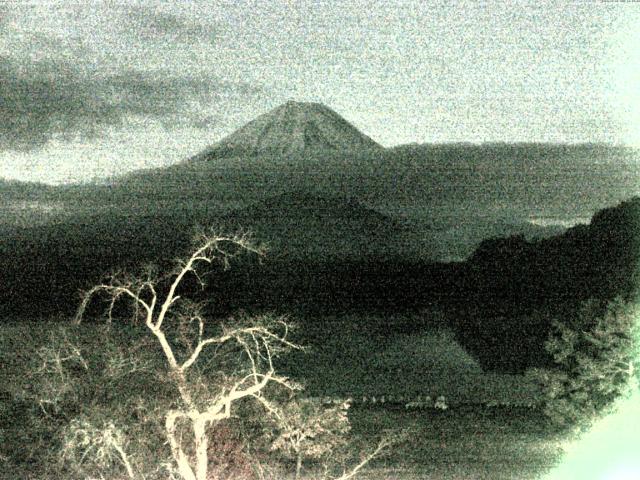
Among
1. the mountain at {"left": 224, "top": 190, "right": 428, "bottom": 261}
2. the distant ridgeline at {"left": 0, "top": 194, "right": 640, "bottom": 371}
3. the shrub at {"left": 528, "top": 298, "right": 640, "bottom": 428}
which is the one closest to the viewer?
the shrub at {"left": 528, "top": 298, "right": 640, "bottom": 428}

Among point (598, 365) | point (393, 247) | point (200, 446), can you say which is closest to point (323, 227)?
point (393, 247)

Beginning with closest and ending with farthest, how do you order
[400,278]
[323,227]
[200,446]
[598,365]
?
[200,446] < [598,365] < [400,278] < [323,227]

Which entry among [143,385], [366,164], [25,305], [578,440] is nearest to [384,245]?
[366,164]

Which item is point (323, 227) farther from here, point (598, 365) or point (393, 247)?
point (598, 365)

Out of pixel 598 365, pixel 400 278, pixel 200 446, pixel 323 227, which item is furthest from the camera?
pixel 323 227

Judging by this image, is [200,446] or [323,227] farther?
[323,227]

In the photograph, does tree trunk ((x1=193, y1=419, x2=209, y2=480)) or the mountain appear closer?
tree trunk ((x1=193, y1=419, x2=209, y2=480))

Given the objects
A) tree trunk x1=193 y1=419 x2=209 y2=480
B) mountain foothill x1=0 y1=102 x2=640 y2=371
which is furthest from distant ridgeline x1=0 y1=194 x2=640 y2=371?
tree trunk x1=193 y1=419 x2=209 y2=480

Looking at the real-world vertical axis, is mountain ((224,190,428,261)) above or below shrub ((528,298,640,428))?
below

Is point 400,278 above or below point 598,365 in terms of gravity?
below

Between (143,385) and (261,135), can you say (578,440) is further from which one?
(261,135)

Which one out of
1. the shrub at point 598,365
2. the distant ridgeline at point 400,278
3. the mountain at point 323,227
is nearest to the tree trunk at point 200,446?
the shrub at point 598,365

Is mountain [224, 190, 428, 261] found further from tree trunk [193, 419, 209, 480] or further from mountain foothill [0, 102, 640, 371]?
tree trunk [193, 419, 209, 480]

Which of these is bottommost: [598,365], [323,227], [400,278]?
[400,278]
